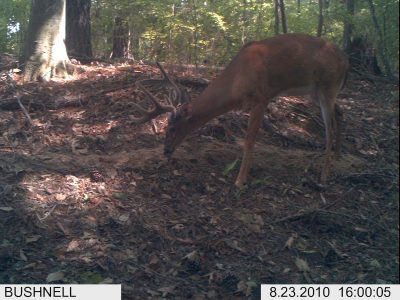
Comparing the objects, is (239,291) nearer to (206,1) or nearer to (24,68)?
(24,68)

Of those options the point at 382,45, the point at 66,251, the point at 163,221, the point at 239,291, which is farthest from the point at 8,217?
the point at 382,45

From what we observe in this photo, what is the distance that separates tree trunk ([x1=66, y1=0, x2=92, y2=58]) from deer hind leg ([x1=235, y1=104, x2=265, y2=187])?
16.7 ft

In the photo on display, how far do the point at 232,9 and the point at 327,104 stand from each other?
588 cm

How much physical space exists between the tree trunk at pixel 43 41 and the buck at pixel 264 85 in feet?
9.29

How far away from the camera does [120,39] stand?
14.4 meters

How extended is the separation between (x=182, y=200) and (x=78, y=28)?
6.11m

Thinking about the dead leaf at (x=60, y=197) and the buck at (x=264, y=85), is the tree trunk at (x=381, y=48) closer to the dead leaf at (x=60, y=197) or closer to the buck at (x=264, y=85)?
the buck at (x=264, y=85)

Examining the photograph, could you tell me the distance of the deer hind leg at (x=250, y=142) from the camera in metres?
8.36

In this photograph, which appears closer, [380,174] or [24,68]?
Answer: [380,174]

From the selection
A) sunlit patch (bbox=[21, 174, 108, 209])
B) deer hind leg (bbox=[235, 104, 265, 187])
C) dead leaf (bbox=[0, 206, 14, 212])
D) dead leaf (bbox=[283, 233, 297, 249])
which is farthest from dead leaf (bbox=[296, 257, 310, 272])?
dead leaf (bbox=[0, 206, 14, 212])

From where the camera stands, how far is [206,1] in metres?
14.1

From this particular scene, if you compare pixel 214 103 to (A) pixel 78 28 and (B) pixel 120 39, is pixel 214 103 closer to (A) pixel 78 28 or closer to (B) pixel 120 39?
(A) pixel 78 28

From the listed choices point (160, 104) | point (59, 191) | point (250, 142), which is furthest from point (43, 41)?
point (250, 142)

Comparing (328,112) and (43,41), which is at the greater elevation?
(43,41)
